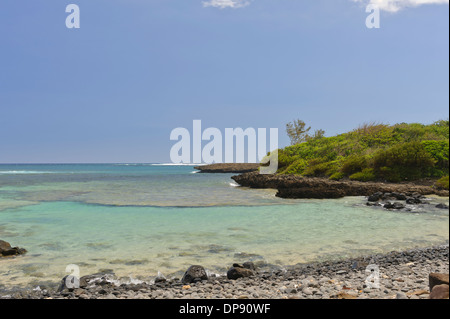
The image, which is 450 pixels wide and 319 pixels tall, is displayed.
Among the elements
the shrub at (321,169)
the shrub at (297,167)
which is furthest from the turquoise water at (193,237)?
the shrub at (297,167)

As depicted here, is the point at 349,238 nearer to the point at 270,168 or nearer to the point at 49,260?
the point at 49,260

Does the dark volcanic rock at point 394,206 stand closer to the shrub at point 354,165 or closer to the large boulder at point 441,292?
the shrub at point 354,165

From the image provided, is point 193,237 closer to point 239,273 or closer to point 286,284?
point 239,273

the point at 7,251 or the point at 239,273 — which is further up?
the point at 239,273

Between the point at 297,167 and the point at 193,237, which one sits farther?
the point at 297,167

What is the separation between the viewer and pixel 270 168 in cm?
3316

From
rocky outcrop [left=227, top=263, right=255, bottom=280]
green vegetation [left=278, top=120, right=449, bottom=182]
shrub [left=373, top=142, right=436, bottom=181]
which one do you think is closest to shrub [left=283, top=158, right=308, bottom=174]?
green vegetation [left=278, top=120, right=449, bottom=182]

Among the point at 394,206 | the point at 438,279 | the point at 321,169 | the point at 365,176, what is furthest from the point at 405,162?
the point at 438,279

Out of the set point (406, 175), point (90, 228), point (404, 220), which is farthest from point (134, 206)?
point (406, 175)

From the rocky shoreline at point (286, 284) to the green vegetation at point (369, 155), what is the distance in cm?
603

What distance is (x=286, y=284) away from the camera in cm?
438

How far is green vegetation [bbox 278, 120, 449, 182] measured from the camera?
14953 mm

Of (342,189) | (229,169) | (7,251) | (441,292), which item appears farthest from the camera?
(229,169)

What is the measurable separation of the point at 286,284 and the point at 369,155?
19704mm
